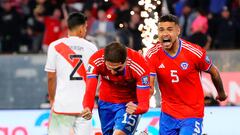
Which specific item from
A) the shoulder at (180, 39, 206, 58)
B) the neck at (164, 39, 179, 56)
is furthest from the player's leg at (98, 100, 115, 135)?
the shoulder at (180, 39, 206, 58)

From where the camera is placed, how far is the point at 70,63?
35.4 feet

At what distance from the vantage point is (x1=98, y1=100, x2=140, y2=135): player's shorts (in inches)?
384

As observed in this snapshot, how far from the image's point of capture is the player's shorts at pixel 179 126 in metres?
9.93

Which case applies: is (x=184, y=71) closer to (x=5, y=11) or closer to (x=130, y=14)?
(x=130, y=14)

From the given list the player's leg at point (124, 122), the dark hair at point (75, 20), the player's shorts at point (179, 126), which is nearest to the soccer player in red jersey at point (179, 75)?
the player's shorts at point (179, 126)

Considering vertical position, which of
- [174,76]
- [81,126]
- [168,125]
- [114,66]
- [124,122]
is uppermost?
[114,66]

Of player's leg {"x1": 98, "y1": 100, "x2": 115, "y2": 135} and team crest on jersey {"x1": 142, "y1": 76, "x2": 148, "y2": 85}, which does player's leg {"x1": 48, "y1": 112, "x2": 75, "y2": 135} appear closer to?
player's leg {"x1": 98, "y1": 100, "x2": 115, "y2": 135}

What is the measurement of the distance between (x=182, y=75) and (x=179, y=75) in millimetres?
35

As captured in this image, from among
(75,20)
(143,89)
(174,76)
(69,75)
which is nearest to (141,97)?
(143,89)

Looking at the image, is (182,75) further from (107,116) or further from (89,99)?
(89,99)

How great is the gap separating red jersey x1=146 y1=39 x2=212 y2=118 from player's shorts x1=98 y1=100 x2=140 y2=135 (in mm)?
487

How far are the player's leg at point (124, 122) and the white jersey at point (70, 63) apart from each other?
43.0 inches

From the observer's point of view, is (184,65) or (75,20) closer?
(184,65)

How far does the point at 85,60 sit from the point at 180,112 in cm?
144
